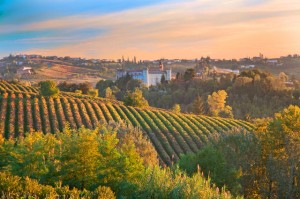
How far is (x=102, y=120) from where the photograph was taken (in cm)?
4797

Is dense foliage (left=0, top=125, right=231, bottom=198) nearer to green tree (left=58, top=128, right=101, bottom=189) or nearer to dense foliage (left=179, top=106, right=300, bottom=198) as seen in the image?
green tree (left=58, top=128, right=101, bottom=189)

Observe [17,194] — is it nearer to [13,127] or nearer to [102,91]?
[13,127]

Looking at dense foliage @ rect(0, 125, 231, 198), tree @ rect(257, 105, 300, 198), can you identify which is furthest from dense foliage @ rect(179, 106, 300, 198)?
dense foliage @ rect(0, 125, 231, 198)

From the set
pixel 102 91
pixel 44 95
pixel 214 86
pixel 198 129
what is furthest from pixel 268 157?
pixel 102 91

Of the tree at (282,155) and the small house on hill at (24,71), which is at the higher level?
the small house on hill at (24,71)

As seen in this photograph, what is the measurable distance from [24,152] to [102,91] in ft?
319

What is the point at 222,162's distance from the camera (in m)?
23.8

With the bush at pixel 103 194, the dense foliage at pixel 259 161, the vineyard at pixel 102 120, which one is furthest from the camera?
the vineyard at pixel 102 120

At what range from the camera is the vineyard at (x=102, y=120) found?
151 ft

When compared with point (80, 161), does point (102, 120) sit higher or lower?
lower

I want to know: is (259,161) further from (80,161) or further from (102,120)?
(102,120)

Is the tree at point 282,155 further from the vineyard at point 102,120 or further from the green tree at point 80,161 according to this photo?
the vineyard at point 102,120

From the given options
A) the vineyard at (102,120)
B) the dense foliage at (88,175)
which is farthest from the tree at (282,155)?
the vineyard at (102,120)

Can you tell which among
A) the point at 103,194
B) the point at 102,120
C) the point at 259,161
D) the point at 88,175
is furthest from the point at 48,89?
the point at 103,194
